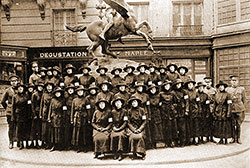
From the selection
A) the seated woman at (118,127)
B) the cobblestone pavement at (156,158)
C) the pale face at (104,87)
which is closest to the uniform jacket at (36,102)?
the cobblestone pavement at (156,158)

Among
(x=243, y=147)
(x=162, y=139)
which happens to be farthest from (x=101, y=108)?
(x=243, y=147)

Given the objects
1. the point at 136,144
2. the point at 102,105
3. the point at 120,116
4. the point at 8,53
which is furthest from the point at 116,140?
the point at 8,53

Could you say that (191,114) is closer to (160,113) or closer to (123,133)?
(160,113)

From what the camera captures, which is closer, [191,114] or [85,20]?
[191,114]

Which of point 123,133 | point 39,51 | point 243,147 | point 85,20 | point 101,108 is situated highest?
point 85,20

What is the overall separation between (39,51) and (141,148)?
1291 cm

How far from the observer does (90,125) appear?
29.4 feet

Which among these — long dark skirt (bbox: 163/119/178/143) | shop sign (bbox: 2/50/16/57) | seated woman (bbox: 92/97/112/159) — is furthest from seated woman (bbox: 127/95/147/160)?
shop sign (bbox: 2/50/16/57)

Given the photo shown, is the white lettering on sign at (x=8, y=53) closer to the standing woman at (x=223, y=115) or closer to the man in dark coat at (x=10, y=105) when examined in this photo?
the man in dark coat at (x=10, y=105)

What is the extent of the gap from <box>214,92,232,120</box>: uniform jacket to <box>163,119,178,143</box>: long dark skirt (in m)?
1.62

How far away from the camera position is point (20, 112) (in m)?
9.42

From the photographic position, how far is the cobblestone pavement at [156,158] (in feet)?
23.9

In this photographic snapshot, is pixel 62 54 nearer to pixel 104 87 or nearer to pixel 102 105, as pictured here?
pixel 104 87

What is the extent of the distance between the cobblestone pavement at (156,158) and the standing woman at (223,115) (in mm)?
604
